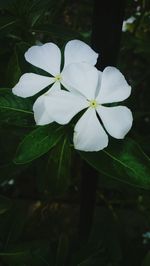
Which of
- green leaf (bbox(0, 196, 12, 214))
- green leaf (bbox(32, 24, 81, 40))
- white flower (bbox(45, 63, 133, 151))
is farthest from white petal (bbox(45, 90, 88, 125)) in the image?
green leaf (bbox(0, 196, 12, 214))

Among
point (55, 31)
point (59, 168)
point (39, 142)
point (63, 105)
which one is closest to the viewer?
point (63, 105)

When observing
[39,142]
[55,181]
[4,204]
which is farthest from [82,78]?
[4,204]

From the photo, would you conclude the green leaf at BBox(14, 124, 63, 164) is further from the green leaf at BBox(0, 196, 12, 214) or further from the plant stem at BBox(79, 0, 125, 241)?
the green leaf at BBox(0, 196, 12, 214)

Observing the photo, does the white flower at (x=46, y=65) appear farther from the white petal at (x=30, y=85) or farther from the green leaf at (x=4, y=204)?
the green leaf at (x=4, y=204)

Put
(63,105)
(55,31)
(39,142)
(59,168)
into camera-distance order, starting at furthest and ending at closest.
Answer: (55,31) → (59,168) → (39,142) → (63,105)

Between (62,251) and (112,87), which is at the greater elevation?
(112,87)

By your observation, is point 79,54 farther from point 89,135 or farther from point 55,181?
point 55,181

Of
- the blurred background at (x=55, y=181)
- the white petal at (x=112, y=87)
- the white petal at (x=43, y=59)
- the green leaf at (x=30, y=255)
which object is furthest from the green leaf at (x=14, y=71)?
the green leaf at (x=30, y=255)
